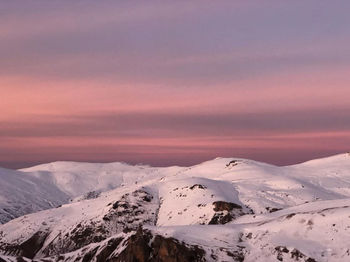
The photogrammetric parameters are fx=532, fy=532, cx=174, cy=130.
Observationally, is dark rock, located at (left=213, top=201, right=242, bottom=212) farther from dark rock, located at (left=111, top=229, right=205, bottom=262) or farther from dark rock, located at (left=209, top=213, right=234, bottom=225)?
dark rock, located at (left=111, top=229, right=205, bottom=262)

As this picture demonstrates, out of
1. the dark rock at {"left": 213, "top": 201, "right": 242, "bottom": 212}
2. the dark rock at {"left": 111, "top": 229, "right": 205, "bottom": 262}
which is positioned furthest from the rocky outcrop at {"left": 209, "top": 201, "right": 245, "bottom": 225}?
the dark rock at {"left": 111, "top": 229, "right": 205, "bottom": 262}

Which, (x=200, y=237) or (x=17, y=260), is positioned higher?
(x=200, y=237)

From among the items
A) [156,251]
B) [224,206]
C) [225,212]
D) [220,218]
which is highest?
[156,251]

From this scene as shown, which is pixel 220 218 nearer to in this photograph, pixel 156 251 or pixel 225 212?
pixel 225 212

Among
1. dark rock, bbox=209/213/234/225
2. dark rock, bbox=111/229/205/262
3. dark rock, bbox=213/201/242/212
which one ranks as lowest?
dark rock, bbox=209/213/234/225

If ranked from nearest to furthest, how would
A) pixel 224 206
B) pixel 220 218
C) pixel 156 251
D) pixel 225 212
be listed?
pixel 156 251 → pixel 220 218 → pixel 225 212 → pixel 224 206

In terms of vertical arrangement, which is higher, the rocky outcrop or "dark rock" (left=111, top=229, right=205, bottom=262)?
→ "dark rock" (left=111, top=229, right=205, bottom=262)

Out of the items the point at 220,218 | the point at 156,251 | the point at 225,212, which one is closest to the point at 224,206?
the point at 225,212

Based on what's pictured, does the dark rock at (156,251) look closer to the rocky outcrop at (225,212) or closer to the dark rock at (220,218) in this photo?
the dark rock at (220,218)

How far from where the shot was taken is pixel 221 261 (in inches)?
3191

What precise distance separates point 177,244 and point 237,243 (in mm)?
9965

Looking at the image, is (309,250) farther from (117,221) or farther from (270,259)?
(117,221)

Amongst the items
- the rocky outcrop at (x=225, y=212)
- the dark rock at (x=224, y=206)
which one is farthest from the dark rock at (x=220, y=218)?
the dark rock at (x=224, y=206)

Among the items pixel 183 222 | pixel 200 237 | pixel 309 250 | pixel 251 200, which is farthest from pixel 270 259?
pixel 251 200
